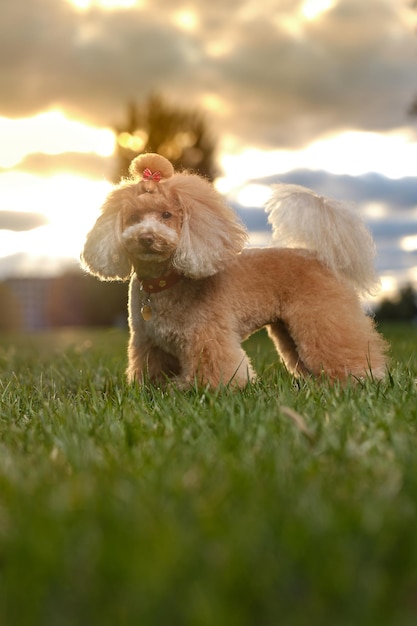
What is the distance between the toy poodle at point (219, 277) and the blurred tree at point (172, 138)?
1615 cm

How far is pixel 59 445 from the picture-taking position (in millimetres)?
2537

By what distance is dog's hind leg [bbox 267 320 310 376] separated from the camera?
4.36m

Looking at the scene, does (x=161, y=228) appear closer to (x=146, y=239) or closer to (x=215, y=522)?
(x=146, y=239)

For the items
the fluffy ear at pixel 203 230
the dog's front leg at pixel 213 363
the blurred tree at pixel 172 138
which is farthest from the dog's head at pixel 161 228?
the blurred tree at pixel 172 138

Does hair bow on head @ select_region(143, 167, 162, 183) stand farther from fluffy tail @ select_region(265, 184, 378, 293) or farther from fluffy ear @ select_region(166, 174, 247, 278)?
fluffy tail @ select_region(265, 184, 378, 293)

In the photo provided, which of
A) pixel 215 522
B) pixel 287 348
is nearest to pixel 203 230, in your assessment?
pixel 287 348

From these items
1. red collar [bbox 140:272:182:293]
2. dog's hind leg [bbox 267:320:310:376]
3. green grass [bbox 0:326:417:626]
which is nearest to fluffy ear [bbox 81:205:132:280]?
red collar [bbox 140:272:182:293]

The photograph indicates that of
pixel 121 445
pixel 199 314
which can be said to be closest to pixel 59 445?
pixel 121 445

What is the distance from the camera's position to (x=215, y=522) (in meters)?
1.62

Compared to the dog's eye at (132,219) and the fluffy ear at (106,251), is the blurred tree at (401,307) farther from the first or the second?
the dog's eye at (132,219)

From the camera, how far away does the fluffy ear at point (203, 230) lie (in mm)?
3764

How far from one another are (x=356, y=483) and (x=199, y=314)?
209 centimetres

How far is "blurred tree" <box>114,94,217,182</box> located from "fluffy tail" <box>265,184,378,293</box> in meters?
16.0

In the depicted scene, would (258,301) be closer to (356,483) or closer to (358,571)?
(356,483)
